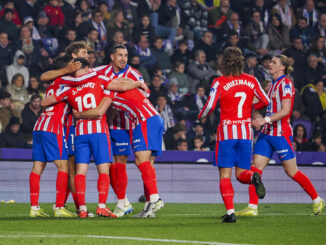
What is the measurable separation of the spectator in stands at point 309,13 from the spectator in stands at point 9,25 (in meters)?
8.55

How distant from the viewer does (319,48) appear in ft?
68.3

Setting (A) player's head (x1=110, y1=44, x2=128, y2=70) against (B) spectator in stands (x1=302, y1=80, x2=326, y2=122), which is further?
(B) spectator in stands (x1=302, y1=80, x2=326, y2=122)

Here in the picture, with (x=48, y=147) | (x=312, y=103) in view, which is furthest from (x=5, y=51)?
(x=48, y=147)

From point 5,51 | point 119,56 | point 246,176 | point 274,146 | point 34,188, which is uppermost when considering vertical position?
point 5,51

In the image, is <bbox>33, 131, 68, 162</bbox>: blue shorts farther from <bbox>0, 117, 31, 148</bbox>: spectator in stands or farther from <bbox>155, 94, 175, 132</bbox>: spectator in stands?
<bbox>155, 94, 175, 132</bbox>: spectator in stands

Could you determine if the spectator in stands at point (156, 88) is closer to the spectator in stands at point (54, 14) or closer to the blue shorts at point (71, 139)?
the spectator in stands at point (54, 14)

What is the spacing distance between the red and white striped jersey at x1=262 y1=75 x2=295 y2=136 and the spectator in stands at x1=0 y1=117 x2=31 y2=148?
6637 millimetres

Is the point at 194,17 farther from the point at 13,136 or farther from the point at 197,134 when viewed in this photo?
the point at 13,136

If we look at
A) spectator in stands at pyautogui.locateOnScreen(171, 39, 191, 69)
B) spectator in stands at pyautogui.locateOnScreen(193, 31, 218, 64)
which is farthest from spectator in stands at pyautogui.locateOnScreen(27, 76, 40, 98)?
spectator in stands at pyautogui.locateOnScreen(193, 31, 218, 64)

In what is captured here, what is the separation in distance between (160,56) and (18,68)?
3.80 metres

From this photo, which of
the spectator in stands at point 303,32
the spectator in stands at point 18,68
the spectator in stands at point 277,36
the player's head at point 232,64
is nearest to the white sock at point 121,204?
the player's head at point 232,64

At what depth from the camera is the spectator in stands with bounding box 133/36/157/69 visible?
1831 cm

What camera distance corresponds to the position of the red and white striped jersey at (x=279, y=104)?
389 inches

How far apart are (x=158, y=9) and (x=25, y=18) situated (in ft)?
12.1
